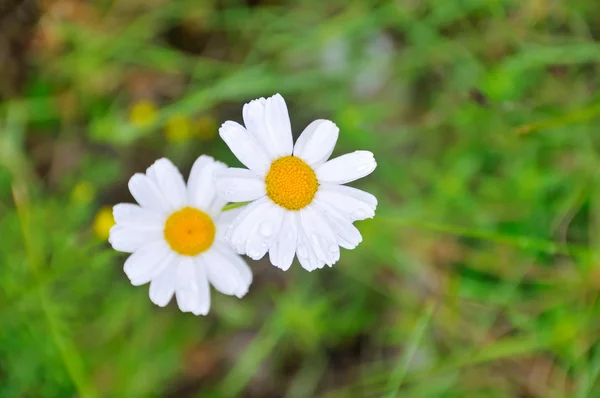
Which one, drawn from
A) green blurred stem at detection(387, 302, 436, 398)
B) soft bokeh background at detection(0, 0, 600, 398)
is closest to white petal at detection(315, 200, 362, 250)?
green blurred stem at detection(387, 302, 436, 398)

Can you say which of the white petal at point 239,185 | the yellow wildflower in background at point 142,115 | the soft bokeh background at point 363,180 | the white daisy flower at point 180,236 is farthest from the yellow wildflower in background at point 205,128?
the white petal at point 239,185

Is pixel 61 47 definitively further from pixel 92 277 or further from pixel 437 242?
pixel 437 242

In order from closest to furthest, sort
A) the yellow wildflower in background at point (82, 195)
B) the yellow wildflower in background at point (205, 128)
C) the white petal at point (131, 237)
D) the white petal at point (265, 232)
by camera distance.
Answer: the white petal at point (265, 232) < the white petal at point (131, 237) < the yellow wildflower in background at point (82, 195) < the yellow wildflower in background at point (205, 128)

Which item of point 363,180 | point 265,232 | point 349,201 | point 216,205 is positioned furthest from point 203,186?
point 363,180

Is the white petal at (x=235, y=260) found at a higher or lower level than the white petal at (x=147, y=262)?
lower

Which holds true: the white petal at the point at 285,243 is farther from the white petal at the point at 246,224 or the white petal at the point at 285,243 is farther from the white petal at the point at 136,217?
the white petal at the point at 136,217

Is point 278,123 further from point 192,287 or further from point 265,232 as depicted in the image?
point 192,287

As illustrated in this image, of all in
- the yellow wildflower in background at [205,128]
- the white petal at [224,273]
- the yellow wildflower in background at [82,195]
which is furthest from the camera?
the yellow wildflower in background at [205,128]
